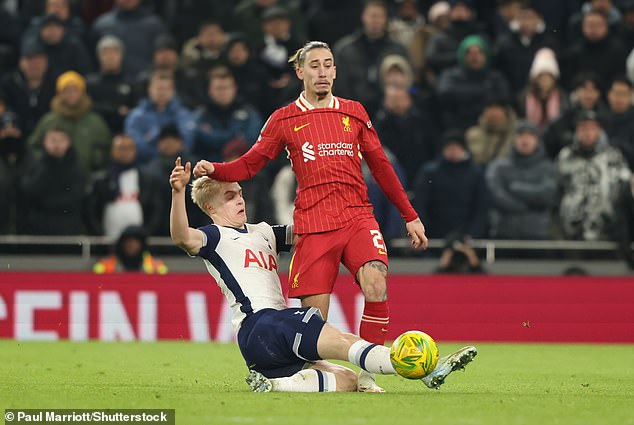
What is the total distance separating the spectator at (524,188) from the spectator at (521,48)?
6.10 ft

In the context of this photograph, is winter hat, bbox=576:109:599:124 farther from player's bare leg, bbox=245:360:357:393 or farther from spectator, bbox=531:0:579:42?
player's bare leg, bbox=245:360:357:393

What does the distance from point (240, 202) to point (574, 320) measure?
Answer: 7071mm

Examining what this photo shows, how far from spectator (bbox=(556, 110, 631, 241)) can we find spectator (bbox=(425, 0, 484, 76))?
2.33 metres

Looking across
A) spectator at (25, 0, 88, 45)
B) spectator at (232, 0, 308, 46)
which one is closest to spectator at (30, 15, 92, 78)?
spectator at (25, 0, 88, 45)

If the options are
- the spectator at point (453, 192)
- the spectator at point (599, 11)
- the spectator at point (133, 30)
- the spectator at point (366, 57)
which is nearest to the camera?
the spectator at point (453, 192)

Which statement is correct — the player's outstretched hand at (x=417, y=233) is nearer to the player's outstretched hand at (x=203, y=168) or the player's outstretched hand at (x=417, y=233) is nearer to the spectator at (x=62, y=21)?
the player's outstretched hand at (x=203, y=168)

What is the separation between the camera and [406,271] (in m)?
16.2

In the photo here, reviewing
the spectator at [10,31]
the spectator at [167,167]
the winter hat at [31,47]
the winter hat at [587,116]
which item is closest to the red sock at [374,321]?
the spectator at [167,167]

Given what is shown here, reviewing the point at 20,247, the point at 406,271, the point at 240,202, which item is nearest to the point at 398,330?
the point at 406,271

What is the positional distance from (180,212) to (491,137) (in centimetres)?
846

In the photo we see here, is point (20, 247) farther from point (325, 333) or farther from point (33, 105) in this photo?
point (325, 333)

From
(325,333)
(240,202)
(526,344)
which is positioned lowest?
(526,344)

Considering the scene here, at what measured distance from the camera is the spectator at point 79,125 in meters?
16.7

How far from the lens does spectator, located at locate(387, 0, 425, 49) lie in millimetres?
18328
